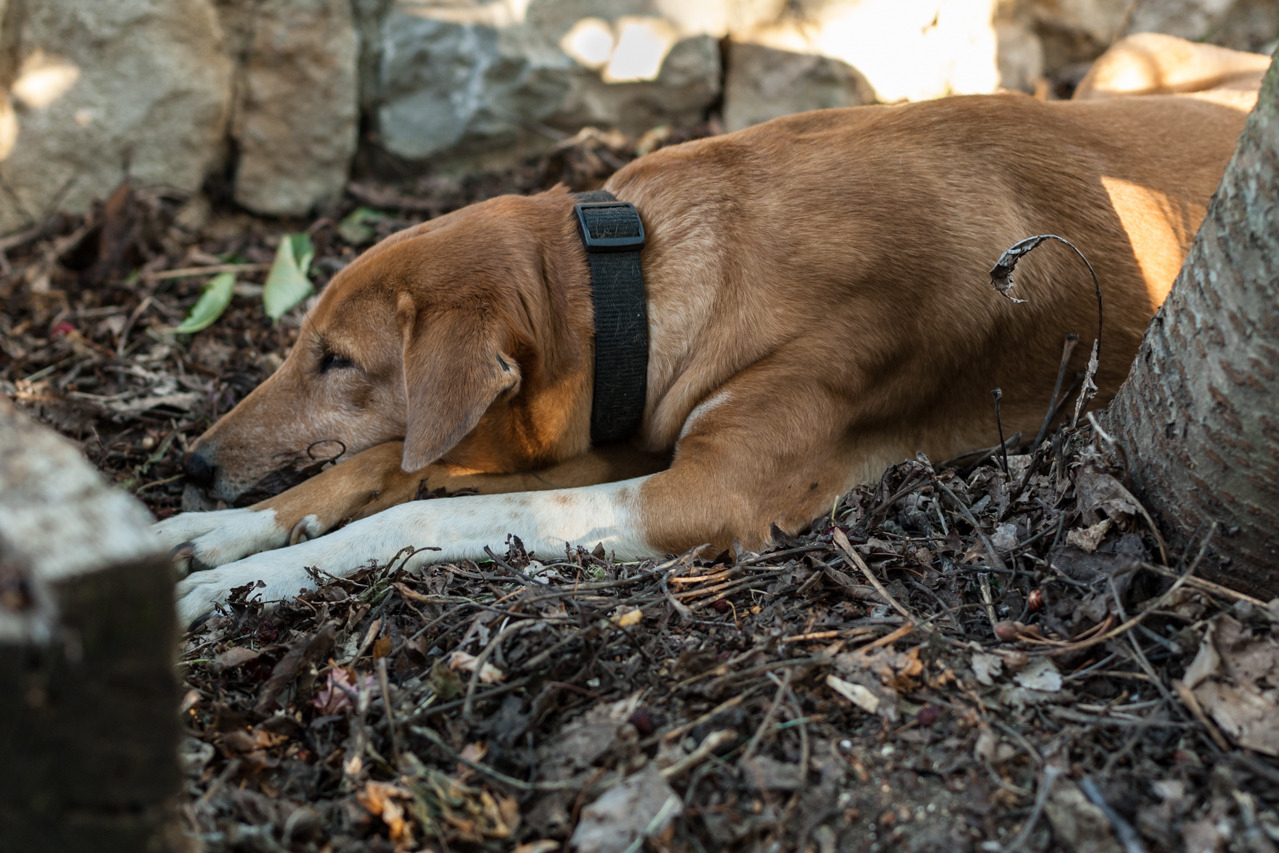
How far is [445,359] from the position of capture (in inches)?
101

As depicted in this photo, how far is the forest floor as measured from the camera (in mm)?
1523

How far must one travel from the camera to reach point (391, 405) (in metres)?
3.05

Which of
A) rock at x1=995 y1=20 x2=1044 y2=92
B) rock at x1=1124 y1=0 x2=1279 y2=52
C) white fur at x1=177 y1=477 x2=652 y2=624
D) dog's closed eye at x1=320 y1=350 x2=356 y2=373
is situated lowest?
white fur at x1=177 y1=477 x2=652 y2=624

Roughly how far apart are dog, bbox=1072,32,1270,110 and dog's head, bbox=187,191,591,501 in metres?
3.28

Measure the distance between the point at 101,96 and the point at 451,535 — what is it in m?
3.94

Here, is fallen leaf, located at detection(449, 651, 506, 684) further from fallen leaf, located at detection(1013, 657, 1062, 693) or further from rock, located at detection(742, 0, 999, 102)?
rock, located at detection(742, 0, 999, 102)

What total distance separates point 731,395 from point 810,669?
3.58 ft

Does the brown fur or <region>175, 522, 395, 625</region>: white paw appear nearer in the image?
<region>175, 522, 395, 625</region>: white paw

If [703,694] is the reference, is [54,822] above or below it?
above

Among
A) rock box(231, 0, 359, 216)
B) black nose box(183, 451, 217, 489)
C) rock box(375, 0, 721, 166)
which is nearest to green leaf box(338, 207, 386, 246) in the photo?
rock box(231, 0, 359, 216)

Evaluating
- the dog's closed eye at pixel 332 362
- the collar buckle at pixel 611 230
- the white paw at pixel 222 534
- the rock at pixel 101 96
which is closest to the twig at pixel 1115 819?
the collar buckle at pixel 611 230

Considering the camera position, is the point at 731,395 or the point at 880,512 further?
the point at 731,395

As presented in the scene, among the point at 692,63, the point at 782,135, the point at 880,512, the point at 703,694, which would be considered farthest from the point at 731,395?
the point at 692,63

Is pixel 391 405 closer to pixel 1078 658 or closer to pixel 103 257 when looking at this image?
pixel 1078 658
